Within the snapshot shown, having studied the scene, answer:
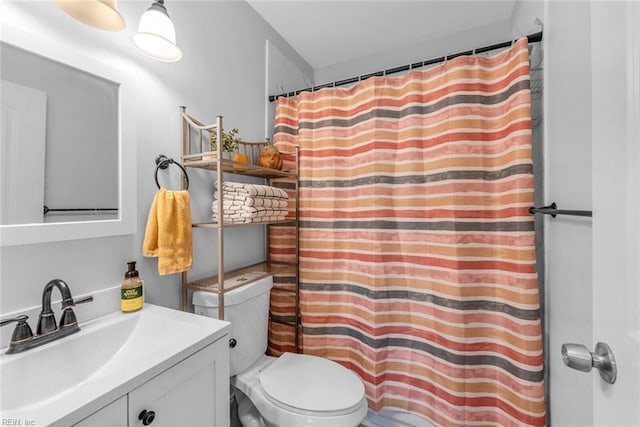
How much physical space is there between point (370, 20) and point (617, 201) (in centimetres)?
182

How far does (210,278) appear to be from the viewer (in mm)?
1321

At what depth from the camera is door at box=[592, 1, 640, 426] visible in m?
0.39

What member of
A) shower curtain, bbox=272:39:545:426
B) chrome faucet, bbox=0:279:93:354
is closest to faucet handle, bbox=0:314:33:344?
chrome faucet, bbox=0:279:93:354

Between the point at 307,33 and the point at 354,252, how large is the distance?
1.58m

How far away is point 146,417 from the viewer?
0.63 meters

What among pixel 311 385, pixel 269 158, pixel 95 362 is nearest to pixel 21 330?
pixel 95 362

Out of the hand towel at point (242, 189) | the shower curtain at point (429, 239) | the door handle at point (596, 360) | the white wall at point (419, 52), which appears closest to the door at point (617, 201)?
the door handle at point (596, 360)

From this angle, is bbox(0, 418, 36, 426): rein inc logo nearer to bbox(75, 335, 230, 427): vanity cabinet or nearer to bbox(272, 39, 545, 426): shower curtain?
bbox(75, 335, 230, 427): vanity cabinet

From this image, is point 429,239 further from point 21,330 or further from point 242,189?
point 21,330

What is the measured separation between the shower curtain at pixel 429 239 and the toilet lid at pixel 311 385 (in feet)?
1.05

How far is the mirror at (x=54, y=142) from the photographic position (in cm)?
74

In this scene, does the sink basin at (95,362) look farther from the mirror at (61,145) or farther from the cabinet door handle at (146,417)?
the mirror at (61,145)

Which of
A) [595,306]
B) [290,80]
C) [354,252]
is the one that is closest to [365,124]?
[354,252]

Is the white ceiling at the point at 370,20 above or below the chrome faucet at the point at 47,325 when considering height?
above
